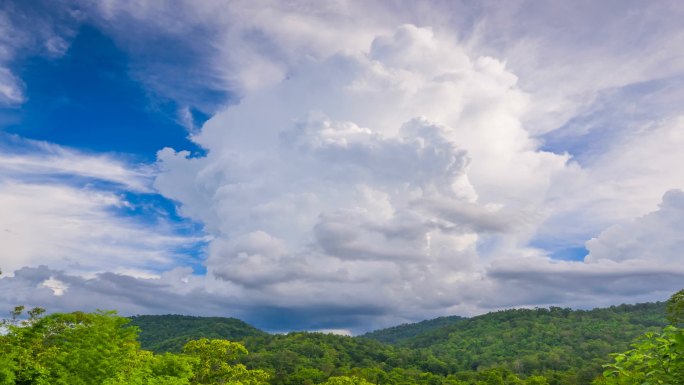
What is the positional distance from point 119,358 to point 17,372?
8907 mm

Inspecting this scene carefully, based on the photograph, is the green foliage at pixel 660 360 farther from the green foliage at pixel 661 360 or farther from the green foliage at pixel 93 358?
the green foliage at pixel 93 358

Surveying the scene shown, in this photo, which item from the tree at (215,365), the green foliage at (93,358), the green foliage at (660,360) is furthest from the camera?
the tree at (215,365)

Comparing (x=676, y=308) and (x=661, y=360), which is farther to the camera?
(x=676, y=308)

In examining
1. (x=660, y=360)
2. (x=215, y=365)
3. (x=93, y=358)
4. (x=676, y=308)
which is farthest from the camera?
(x=215, y=365)

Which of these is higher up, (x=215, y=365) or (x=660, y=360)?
(x=215, y=365)

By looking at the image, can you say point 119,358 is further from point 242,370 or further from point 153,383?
point 242,370

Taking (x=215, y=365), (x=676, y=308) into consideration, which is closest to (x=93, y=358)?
(x=215, y=365)

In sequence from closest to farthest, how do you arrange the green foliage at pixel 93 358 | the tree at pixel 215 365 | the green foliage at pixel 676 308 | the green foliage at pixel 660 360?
the green foliage at pixel 660 360
the green foliage at pixel 676 308
the green foliage at pixel 93 358
the tree at pixel 215 365

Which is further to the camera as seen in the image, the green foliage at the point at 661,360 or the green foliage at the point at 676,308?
the green foliage at the point at 676,308

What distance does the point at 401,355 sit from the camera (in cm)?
19412

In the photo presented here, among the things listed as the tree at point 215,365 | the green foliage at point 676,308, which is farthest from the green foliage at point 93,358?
the green foliage at point 676,308

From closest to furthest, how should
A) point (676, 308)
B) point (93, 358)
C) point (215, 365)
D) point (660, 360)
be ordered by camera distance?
1. point (660, 360)
2. point (676, 308)
3. point (93, 358)
4. point (215, 365)

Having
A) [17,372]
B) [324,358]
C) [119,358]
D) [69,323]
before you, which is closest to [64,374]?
[17,372]

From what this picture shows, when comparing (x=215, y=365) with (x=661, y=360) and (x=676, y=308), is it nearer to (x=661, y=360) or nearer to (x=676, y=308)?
(x=676, y=308)
